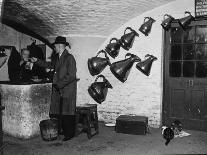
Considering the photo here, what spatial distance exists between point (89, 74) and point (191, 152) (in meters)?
3.56

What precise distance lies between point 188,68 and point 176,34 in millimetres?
913

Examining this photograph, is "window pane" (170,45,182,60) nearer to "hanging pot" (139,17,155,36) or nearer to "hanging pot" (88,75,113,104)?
"hanging pot" (139,17,155,36)

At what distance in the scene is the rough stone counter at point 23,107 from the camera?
6.03 m

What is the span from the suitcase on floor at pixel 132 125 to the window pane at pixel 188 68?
1.58 m

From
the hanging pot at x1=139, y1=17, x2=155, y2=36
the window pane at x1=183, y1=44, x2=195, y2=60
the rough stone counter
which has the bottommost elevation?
the rough stone counter

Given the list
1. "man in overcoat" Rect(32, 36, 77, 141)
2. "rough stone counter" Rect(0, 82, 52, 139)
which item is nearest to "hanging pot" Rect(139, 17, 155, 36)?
"man in overcoat" Rect(32, 36, 77, 141)

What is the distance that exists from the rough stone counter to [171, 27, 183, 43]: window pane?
3427 millimetres

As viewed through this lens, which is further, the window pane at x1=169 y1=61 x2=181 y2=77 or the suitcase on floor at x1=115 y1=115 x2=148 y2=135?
the window pane at x1=169 y1=61 x2=181 y2=77

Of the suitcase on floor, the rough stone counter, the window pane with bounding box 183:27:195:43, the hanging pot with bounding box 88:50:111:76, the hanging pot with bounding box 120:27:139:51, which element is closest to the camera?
the rough stone counter

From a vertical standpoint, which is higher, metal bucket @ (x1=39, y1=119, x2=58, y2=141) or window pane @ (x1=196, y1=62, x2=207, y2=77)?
window pane @ (x1=196, y1=62, x2=207, y2=77)

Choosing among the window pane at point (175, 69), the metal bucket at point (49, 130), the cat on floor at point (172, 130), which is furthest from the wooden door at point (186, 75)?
the metal bucket at point (49, 130)

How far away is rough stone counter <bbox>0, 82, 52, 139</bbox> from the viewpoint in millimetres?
6031

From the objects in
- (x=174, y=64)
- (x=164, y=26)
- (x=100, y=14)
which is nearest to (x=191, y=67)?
(x=174, y=64)

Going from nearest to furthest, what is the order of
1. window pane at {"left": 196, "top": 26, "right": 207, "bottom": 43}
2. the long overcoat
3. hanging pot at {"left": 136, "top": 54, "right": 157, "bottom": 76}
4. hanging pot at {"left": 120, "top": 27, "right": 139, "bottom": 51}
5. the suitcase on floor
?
the long overcoat → the suitcase on floor → window pane at {"left": 196, "top": 26, "right": 207, "bottom": 43} → hanging pot at {"left": 136, "top": 54, "right": 157, "bottom": 76} → hanging pot at {"left": 120, "top": 27, "right": 139, "bottom": 51}
